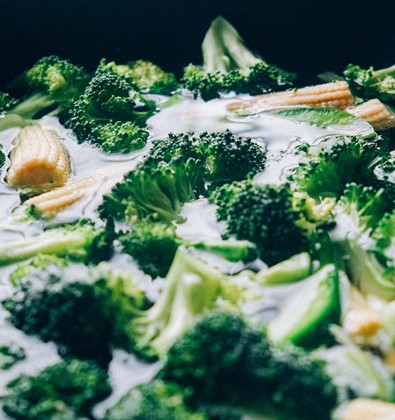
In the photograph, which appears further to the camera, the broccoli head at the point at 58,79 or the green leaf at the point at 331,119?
the broccoli head at the point at 58,79

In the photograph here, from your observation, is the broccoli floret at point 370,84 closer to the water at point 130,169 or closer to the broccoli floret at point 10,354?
the water at point 130,169

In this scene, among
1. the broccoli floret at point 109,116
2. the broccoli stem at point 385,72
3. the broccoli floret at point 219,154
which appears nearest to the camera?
the broccoli floret at point 219,154

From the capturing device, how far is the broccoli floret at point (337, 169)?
99.6 inches

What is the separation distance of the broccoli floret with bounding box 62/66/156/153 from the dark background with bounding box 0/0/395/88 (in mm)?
725

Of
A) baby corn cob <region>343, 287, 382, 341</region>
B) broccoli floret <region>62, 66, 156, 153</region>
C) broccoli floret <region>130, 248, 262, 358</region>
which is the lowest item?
baby corn cob <region>343, 287, 382, 341</region>

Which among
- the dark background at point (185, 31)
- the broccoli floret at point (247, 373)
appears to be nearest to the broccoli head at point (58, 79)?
the dark background at point (185, 31)

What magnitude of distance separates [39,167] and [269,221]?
108 cm

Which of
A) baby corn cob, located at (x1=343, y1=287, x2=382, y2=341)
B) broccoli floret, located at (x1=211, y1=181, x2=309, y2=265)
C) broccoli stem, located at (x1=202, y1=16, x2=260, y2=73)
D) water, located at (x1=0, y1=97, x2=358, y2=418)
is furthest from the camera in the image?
broccoli stem, located at (x1=202, y1=16, x2=260, y2=73)

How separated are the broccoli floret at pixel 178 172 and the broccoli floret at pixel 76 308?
16.6 inches

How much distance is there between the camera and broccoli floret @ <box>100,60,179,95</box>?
11.6 feet

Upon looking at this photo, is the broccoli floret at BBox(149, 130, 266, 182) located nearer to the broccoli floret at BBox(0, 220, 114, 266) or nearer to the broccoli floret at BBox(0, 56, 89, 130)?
the broccoli floret at BBox(0, 220, 114, 266)

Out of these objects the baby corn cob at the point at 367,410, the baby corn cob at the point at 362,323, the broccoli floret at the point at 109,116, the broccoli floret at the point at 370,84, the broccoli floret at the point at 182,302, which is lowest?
the baby corn cob at the point at 367,410

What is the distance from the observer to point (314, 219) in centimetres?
227

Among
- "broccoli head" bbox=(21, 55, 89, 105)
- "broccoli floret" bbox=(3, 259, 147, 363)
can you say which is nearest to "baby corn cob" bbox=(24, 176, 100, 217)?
"broccoli floret" bbox=(3, 259, 147, 363)
